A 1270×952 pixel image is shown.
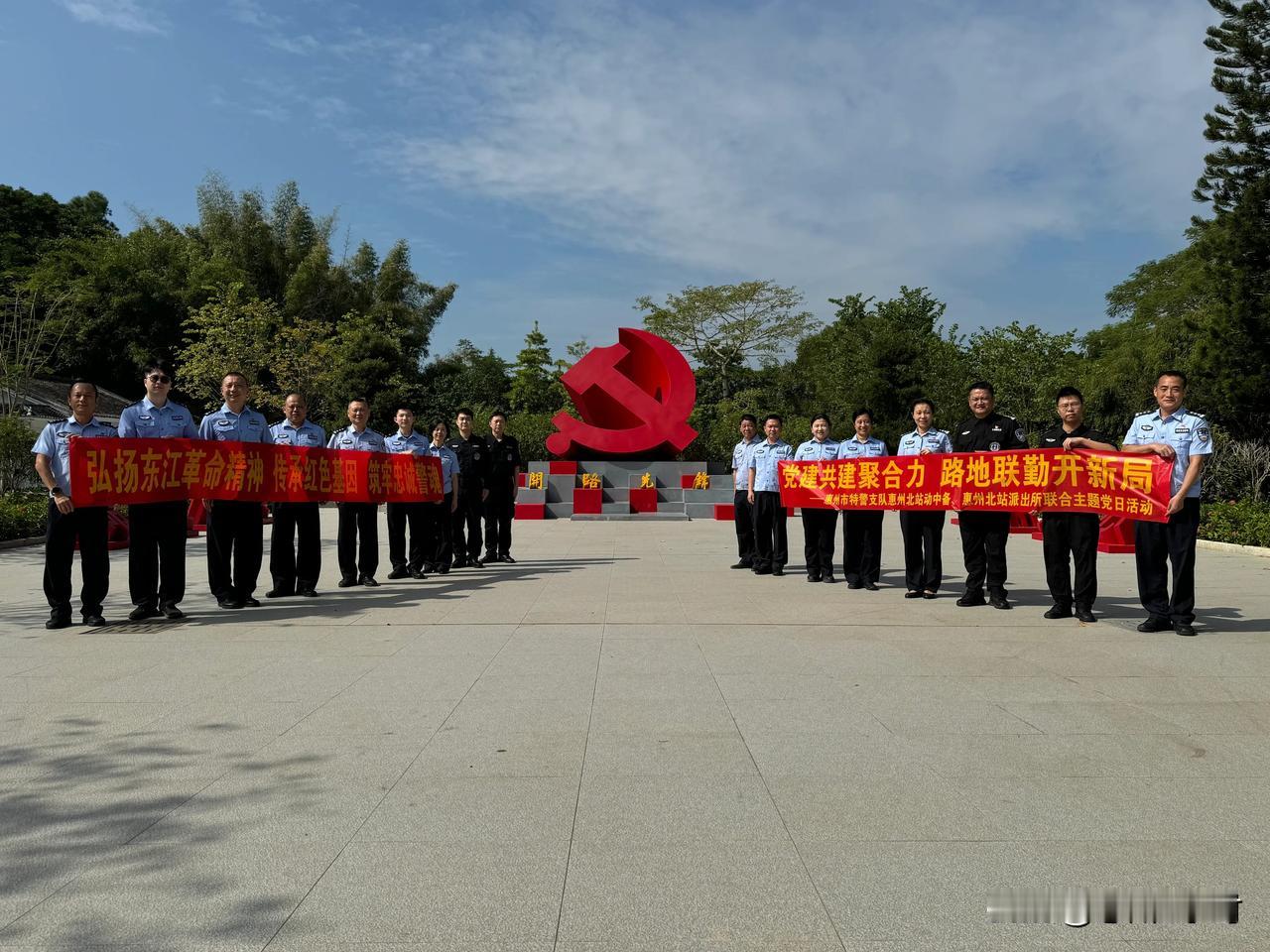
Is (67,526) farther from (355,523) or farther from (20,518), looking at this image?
(20,518)

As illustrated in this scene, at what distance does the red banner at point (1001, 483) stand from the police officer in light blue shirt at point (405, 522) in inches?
147

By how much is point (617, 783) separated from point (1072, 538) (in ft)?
15.0

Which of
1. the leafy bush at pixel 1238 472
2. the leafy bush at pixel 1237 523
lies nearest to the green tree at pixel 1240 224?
the leafy bush at pixel 1238 472

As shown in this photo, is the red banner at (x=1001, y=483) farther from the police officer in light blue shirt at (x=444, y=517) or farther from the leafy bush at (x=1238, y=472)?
the leafy bush at (x=1238, y=472)

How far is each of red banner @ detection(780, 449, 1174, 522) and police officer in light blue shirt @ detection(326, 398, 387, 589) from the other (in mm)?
4012

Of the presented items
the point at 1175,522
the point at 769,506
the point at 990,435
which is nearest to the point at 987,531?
the point at 990,435

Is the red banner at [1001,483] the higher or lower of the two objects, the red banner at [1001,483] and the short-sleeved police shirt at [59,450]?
the lower

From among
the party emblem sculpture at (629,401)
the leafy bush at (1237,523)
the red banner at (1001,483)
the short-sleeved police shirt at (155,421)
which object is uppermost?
the party emblem sculpture at (629,401)

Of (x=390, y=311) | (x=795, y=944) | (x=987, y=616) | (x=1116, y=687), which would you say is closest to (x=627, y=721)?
(x=795, y=944)

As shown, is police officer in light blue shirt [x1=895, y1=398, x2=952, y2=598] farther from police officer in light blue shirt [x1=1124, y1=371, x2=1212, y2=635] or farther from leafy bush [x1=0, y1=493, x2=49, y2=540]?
leafy bush [x1=0, y1=493, x2=49, y2=540]

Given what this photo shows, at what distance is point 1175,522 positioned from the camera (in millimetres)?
5781

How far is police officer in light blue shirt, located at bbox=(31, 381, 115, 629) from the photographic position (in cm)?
599

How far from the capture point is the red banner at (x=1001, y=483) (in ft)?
19.6

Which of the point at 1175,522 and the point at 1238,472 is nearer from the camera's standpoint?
the point at 1175,522
